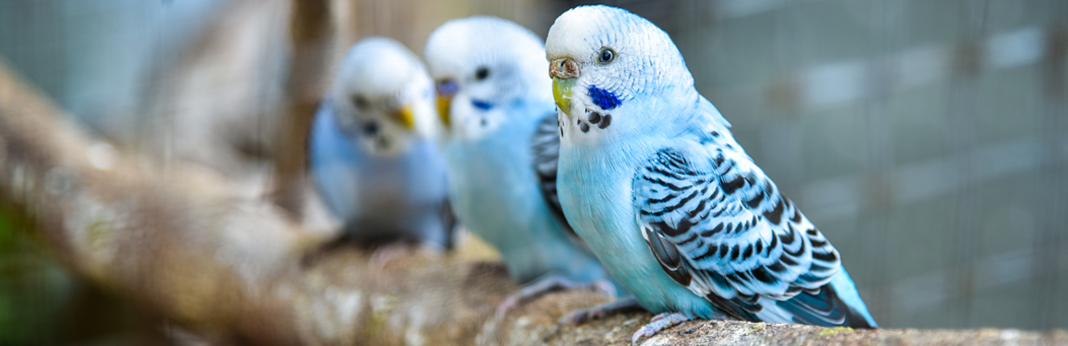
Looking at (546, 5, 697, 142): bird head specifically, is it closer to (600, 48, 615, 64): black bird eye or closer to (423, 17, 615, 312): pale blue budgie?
(600, 48, 615, 64): black bird eye

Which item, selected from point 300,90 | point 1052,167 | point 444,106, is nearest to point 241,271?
point 300,90

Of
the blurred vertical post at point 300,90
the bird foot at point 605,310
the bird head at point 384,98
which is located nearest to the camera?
the bird foot at point 605,310

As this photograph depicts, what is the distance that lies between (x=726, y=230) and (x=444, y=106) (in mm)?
671

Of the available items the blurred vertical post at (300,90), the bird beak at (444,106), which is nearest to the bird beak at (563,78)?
the bird beak at (444,106)

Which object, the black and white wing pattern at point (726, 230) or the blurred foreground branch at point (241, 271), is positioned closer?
the black and white wing pattern at point (726, 230)

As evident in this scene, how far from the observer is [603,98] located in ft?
3.28

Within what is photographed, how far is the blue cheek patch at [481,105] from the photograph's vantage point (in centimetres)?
142

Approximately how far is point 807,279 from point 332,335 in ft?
3.84

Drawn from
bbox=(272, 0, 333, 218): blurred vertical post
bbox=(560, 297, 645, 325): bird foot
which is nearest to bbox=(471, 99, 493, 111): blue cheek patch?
bbox=(560, 297, 645, 325): bird foot

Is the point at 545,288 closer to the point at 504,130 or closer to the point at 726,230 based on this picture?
the point at 504,130

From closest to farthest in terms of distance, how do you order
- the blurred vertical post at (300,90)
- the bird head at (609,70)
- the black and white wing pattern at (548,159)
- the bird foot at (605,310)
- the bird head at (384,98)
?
the bird head at (609,70) < the bird foot at (605,310) < the black and white wing pattern at (548,159) < the bird head at (384,98) < the blurred vertical post at (300,90)

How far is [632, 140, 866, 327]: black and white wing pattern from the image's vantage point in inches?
39.3

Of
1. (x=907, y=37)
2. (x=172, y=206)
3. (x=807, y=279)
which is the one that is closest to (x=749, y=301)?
(x=807, y=279)

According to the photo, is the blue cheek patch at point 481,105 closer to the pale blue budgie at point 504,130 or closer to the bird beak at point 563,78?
the pale blue budgie at point 504,130
